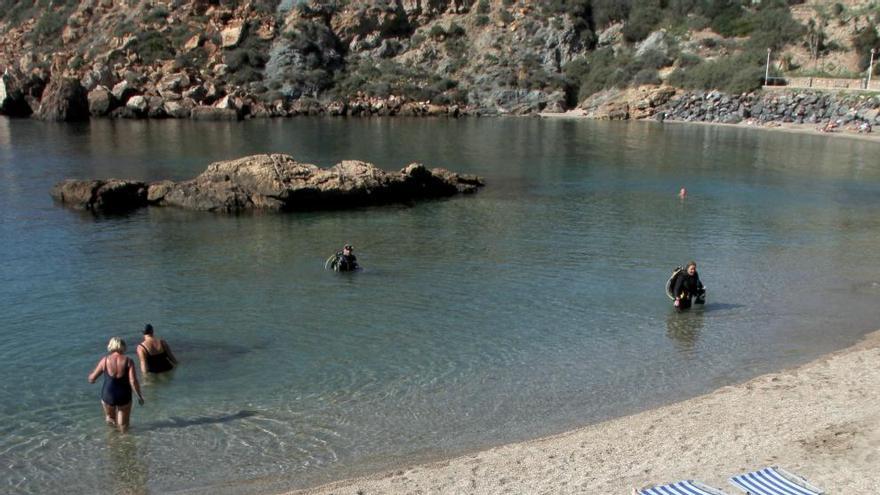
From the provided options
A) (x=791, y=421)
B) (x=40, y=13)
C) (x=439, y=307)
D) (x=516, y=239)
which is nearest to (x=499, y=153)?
(x=516, y=239)

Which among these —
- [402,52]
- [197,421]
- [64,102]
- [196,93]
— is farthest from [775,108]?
[197,421]

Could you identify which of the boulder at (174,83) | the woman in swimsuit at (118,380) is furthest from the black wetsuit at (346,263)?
the boulder at (174,83)

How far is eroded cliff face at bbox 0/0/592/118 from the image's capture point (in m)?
96.1

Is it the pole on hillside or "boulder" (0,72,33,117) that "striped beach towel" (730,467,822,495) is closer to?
the pole on hillside

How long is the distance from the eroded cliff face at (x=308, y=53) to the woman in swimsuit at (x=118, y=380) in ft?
262

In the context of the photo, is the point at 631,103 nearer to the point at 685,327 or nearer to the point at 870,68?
the point at 870,68

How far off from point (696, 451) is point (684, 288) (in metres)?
8.48

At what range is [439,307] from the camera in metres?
19.4

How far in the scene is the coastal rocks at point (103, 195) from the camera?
105ft

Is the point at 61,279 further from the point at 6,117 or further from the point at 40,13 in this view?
the point at 40,13

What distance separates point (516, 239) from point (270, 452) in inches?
672

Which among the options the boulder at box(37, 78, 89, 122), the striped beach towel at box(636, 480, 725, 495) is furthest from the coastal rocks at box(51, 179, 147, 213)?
the boulder at box(37, 78, 89, 122)

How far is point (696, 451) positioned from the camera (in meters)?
11.2

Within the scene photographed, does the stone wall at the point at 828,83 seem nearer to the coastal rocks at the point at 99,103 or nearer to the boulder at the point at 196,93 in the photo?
the boulder at the point at 196,93
